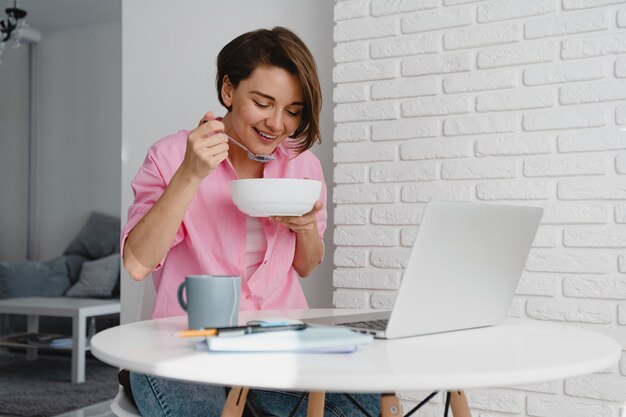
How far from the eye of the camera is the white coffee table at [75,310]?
3971 millimetres

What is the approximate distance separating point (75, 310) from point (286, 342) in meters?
3.49

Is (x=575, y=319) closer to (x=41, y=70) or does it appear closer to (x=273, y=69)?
(x=273, y=69)

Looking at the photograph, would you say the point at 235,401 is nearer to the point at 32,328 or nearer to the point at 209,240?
the point at 209,240

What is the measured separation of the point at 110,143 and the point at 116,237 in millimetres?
798

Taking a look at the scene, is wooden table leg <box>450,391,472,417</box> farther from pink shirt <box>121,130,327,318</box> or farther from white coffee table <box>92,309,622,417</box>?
pink shirt <box>121,130,327,318</box>

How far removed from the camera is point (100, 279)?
4.72 metres

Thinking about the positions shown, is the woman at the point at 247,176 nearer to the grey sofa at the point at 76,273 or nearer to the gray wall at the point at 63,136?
the grey sofa at the point at 76,273

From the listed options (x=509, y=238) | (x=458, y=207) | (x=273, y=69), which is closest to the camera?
(x=458, y=207)

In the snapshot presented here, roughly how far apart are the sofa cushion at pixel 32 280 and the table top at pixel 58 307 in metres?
0.44

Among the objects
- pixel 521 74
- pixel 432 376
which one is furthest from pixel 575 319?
pixel 432 376

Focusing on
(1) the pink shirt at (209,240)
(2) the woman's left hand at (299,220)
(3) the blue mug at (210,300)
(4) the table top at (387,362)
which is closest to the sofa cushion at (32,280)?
(1) the pink shirt at (209,240)

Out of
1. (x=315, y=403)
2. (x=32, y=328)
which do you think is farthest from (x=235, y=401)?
(x=32, y=328)

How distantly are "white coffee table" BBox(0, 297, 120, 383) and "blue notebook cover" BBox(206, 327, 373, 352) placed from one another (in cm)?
344

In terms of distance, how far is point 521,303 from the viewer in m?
1.95
